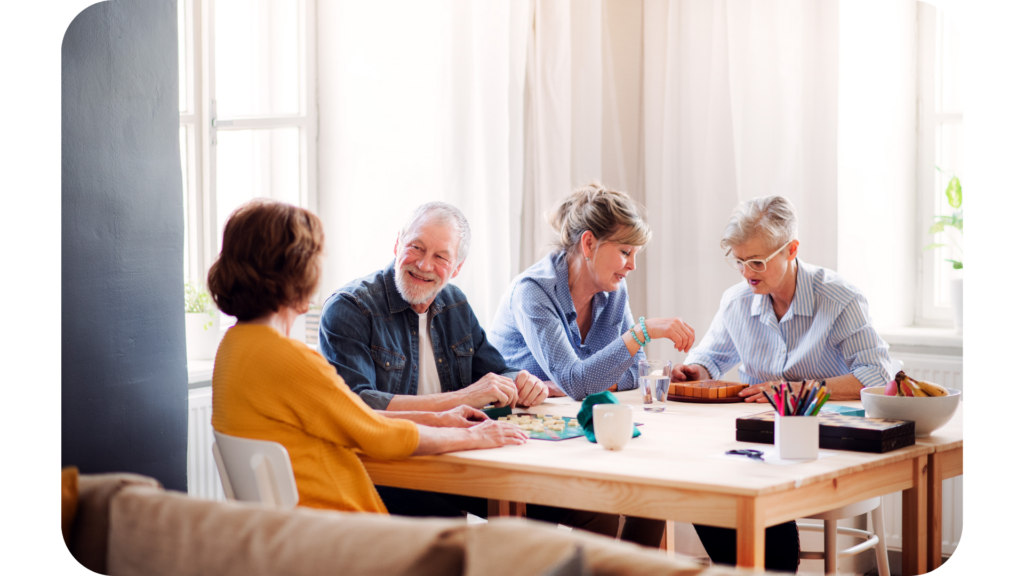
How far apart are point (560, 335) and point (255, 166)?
159 cm

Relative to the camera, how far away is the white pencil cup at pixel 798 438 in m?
1.68

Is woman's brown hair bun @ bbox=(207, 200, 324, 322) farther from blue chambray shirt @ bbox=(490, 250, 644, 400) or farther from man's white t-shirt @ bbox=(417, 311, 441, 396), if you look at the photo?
blue chambray shirt @ bbox=(490, 250, 644, 400)

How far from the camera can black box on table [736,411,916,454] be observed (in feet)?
5.75

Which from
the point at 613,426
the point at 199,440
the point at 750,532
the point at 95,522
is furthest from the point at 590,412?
the point at 199,440

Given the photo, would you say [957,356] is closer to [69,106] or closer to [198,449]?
[198,449]

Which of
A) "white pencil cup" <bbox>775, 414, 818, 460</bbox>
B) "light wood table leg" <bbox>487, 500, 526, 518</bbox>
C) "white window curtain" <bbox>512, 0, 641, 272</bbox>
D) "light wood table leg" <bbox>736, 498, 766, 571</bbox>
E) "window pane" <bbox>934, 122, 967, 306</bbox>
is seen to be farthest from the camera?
"white window curtain" <bbox>512, 0, 641, 272</bbox>

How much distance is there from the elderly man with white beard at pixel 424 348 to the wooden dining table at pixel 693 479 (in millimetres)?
276

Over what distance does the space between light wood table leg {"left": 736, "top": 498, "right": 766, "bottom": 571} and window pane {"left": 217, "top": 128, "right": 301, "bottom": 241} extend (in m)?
2.35

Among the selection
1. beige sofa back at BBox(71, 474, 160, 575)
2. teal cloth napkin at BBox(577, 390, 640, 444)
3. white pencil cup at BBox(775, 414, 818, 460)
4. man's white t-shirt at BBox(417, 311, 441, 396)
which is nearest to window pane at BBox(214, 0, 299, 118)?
man's white t-shirt at BBox(417, 311, 441, 396)

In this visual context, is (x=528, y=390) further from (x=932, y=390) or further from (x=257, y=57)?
(x=257, y=57)

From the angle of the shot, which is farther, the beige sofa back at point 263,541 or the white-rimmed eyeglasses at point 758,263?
the white-rimmed eyeglasses at point 758,263

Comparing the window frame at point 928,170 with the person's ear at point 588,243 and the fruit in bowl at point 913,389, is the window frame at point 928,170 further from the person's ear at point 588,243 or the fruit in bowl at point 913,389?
the fruit in bowl at point 913,389

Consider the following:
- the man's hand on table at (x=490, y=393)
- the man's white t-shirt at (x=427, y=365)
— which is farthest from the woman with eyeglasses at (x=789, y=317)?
the man's white t-shirt at (x=427, y=365)
